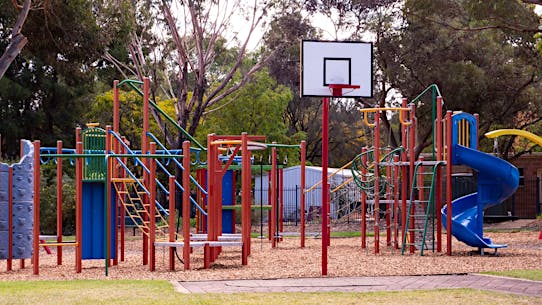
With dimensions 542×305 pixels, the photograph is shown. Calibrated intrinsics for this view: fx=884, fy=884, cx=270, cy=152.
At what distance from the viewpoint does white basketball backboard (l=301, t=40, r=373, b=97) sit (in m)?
15.2

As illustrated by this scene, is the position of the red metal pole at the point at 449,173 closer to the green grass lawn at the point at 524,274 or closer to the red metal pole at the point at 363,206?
the red metal pole at the point at 363,206

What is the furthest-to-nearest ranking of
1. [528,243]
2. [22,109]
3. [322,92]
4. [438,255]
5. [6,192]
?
1. [22,109]
2. [528,243]
3. [438,255]
4. [6,192]
5. [322,92]

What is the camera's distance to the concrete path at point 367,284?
1204 cm

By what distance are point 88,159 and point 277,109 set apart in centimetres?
3386

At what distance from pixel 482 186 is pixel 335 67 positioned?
5.94m

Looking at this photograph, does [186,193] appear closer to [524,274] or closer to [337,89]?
[337,89]

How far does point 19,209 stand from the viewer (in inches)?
640

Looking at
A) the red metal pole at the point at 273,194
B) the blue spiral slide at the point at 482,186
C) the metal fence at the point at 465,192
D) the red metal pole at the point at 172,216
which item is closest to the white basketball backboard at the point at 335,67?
the red metal pole at the point at 172,216

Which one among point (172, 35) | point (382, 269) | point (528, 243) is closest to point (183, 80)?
point (172, 35)

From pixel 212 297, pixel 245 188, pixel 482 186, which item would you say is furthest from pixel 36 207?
pixel 482 186

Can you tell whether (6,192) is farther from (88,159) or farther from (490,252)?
(490,252)

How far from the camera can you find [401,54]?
129 feet

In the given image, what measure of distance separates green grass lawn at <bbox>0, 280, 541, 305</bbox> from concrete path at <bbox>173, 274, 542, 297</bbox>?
53cm

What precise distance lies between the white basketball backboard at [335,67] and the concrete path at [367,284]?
3.39 meters
